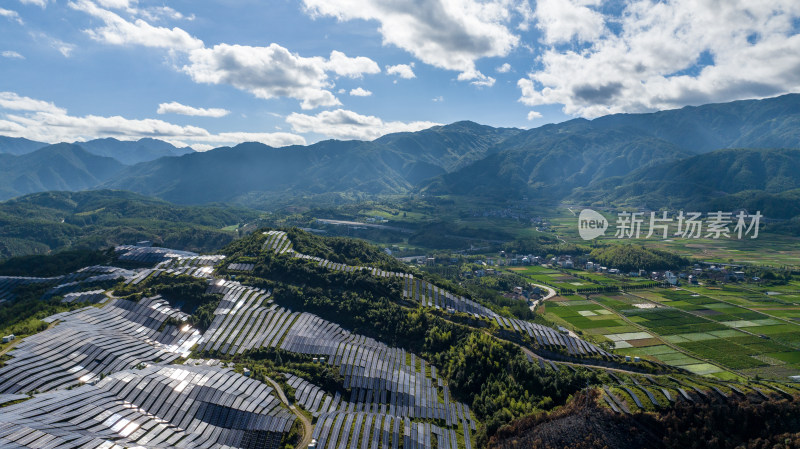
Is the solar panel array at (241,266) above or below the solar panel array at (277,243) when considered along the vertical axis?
below

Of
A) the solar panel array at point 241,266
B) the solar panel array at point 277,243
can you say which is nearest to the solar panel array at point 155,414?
the solar panel array at point 241,266

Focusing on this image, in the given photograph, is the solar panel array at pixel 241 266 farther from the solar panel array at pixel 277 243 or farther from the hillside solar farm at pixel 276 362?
the solar panel array at pixel 277 243

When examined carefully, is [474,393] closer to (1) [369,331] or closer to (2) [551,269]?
(1) [369,331]

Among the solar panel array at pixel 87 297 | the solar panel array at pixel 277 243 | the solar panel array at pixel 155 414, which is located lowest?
the solar panel array at pixel 155 414

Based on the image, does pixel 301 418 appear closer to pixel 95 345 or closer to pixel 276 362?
pixel 276 362

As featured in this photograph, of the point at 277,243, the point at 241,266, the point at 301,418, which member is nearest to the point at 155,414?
the point at 301,418
